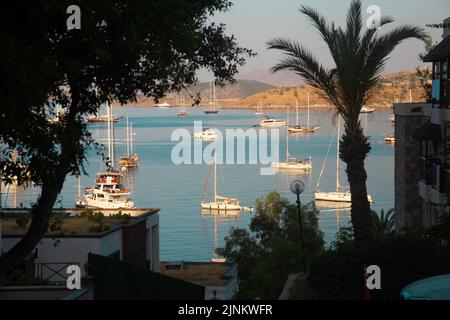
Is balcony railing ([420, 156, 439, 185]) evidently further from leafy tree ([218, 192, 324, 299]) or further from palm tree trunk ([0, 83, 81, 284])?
palm tree trunk ([0, 83, 81, 284])

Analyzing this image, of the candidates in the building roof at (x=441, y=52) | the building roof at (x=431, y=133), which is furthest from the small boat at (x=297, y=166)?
the building roof at (x=431, y=133)

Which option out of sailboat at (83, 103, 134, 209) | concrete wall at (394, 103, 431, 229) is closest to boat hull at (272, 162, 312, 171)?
sailboat at (83, 103, 134, 209)

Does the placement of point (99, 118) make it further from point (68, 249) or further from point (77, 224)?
point (77, 224)

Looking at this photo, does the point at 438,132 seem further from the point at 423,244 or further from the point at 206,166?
the point at 206,166

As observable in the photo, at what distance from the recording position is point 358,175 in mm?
22906

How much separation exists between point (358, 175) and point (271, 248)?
66.7ft

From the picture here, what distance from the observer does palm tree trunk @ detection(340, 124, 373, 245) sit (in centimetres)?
2280

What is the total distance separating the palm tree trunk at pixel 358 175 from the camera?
22797mm

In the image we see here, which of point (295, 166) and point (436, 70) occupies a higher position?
point (436, 70)

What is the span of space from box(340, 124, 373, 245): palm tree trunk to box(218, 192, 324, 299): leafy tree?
3771mm

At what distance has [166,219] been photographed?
9644 cm

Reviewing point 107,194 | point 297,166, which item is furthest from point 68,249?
point 297,166

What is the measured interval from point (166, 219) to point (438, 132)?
71.0 meters
